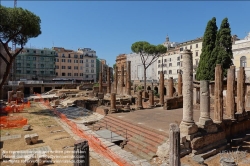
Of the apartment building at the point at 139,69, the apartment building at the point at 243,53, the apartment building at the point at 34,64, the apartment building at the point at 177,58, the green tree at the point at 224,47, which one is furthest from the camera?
the apartment building at the point at 139,69

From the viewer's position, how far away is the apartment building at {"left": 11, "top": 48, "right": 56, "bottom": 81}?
187ft

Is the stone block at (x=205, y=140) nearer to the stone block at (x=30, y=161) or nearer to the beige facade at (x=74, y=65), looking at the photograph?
the stone block at (x=30, y=161)

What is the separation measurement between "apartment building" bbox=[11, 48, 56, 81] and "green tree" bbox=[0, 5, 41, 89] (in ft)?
126

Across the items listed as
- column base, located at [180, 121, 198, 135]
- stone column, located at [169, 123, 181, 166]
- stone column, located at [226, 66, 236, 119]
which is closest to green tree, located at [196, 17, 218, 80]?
stone column, located at [226, 66, 236, 119]

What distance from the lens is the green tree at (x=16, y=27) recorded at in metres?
20.0

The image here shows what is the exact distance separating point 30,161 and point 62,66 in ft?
198

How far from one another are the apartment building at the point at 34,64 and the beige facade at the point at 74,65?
2.49 meters

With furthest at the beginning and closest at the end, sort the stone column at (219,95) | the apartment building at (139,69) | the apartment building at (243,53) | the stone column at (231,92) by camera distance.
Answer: the apartment building at (139,69) < the apartment building at (243,53) < the stone column at (231,92) < the stone column at (219,95)

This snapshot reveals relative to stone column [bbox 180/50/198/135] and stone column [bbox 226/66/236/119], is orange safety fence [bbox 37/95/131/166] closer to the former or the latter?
stone column [bbox 180/50/198/135]

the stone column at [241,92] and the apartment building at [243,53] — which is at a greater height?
the apartment building at [243,53]

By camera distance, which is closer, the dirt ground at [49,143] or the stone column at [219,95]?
the dirt ground at [49,143]

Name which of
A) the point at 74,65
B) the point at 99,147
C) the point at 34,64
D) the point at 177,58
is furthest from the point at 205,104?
the point at 74,65

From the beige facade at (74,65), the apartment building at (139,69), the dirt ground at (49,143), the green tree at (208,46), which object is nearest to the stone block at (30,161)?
the dirt ground at (49,143)

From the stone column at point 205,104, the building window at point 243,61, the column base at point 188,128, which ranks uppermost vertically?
the building window at point 243,61
